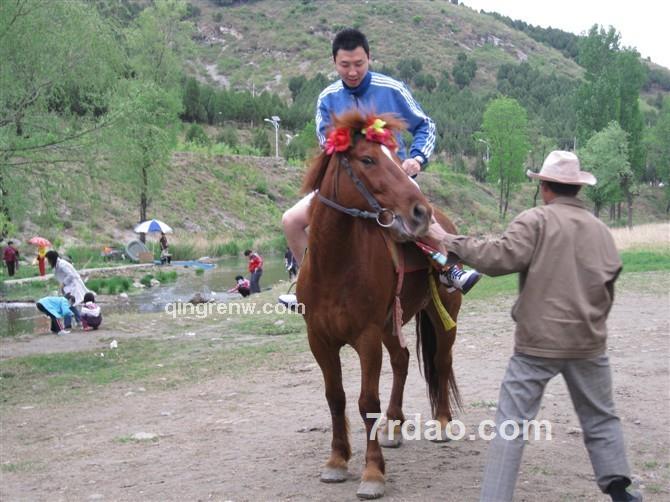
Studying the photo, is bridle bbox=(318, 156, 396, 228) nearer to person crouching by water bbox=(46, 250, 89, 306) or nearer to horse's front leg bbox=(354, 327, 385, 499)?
horse's front leg bbox=(354, 327, 385, 499)

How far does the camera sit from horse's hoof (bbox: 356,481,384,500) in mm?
4793

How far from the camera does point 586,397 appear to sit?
4047mm

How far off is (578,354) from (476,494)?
141 centimetres

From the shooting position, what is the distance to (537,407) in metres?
4.05

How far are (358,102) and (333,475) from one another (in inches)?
112

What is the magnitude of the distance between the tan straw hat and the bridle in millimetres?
979

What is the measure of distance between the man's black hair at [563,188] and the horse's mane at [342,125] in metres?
1.23

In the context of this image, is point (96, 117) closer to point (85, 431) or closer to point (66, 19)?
point (66, 19)

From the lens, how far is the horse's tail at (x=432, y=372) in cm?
650

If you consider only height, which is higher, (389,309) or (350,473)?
(389,309)

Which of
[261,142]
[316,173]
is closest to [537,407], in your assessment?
[316,173]

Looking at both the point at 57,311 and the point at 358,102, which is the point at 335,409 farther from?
the point at 57,311

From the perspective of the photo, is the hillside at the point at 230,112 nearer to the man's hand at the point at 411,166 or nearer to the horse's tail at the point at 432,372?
the horse's tail at the point at 432,372

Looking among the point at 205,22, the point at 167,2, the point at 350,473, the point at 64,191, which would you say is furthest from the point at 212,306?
the point at 205,22
